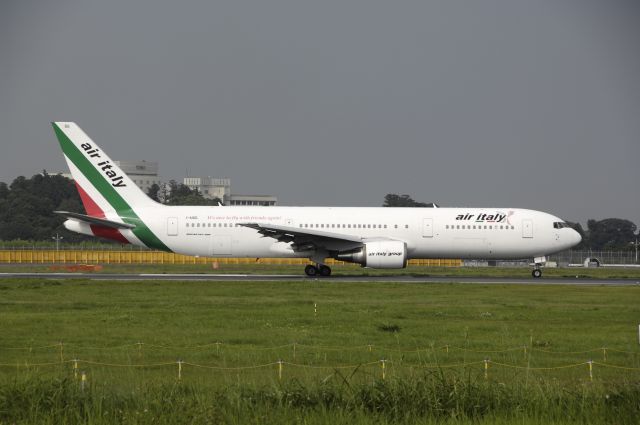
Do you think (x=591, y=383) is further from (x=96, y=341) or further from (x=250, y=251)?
(x=250, y=251)

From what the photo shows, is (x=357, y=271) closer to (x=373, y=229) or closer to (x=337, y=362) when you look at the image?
(x=373, y=229)

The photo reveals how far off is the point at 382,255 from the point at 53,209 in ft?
385

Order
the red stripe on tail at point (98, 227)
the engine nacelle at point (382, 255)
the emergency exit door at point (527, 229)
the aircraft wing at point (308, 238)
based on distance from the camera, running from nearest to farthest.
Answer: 1. the aircraft wing at point (308, 238)
2. the engine nacelle at point (382, 255)
3. the red stripe on tail at point (98, 227)
4. the emergency exit door at point (527, 229)

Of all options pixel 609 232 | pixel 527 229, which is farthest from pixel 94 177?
pixel 609 232

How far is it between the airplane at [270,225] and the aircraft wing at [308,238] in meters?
0.06

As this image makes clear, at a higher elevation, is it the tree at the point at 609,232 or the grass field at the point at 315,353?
the tree at the point at 609,232

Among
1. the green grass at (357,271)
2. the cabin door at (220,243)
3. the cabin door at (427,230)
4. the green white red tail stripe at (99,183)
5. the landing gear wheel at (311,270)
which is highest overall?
the green white red tail stripe at (99,183)

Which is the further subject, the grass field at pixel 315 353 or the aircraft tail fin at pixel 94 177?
the aircraft tail fin at pixel 94 177

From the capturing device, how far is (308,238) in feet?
145

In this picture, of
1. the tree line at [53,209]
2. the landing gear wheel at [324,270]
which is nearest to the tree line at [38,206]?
the tree line at [53,209]

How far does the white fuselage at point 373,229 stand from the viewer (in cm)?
4550

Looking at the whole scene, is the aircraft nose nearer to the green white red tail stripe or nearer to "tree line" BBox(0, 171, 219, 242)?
the green white red tail stripe

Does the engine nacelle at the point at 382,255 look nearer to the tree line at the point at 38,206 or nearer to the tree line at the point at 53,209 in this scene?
the tree line at the point at 53,209

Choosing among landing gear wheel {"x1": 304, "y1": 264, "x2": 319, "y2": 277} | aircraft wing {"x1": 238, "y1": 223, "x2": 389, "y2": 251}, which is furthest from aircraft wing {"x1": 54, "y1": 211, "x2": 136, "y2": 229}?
landing gear wheel {"x1": 304, "y1": 264, "x2": 319, "y2": 277}
